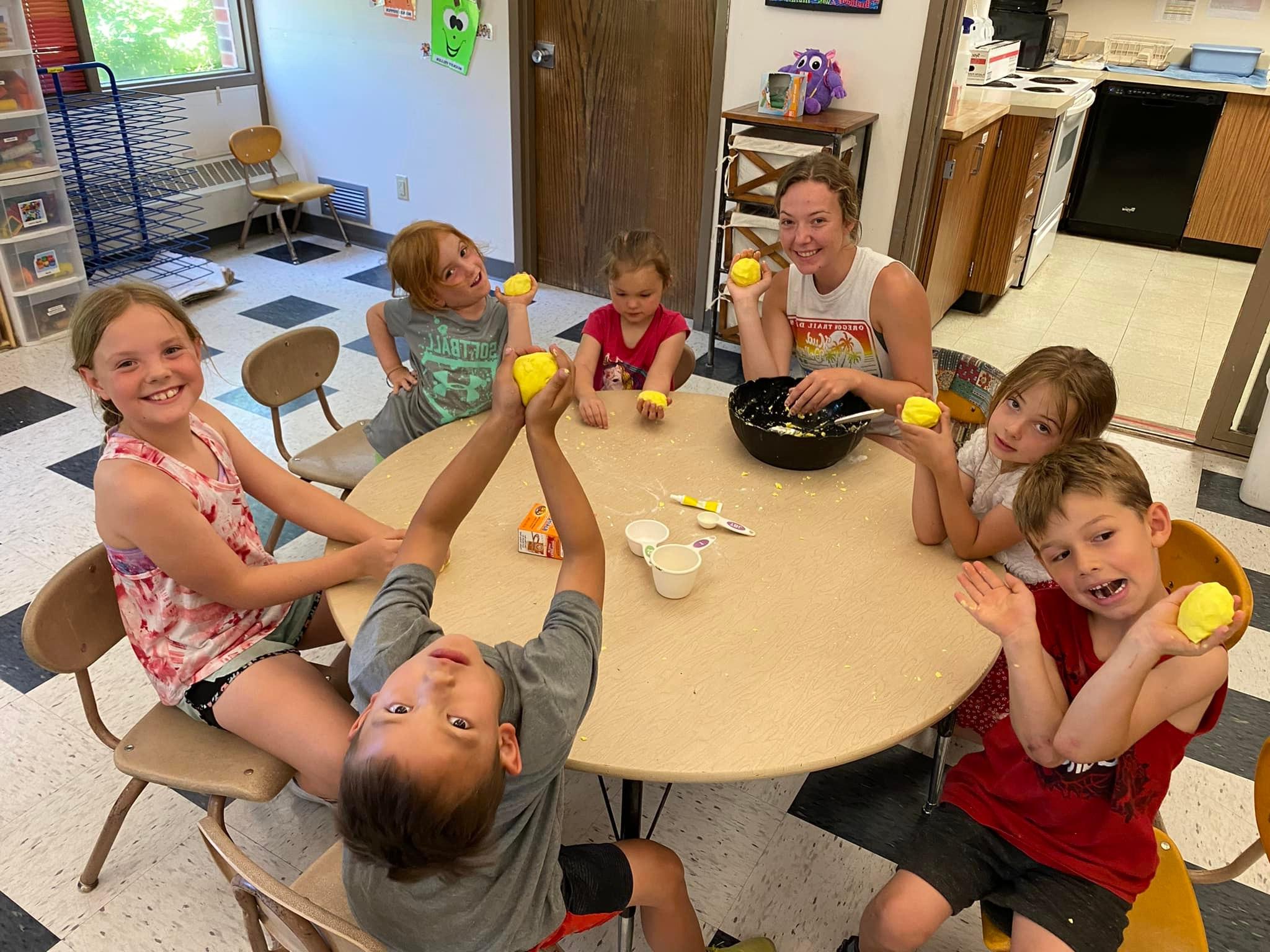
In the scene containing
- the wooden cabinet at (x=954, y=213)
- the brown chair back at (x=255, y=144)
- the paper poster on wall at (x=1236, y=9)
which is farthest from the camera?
the paper poster on wall at (x=1236, y=9)

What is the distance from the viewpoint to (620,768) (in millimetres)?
1087

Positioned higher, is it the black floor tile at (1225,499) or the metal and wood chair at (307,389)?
the metal and wood chair at (307,389)

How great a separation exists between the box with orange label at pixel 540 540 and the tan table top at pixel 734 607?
0.07ft

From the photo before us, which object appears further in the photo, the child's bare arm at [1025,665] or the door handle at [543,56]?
the door handle at [543,56]

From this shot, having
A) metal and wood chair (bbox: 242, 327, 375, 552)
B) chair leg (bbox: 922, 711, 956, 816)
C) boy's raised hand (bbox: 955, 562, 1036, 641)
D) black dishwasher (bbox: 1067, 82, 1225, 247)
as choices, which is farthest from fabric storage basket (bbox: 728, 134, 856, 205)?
black dishwasher (bbox: 1067, 82, 1225, 247)

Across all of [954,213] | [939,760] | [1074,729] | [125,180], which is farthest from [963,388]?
[125,180]

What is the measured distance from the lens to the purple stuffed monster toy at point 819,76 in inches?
130

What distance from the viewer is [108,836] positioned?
1.57 metres

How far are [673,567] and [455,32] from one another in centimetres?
369

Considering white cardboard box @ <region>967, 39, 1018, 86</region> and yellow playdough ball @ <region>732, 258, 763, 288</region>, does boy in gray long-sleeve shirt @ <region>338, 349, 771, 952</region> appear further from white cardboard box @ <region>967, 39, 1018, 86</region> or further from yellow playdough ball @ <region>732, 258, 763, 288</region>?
white cardboard box @ <region>967, 39, 1018, 86</region>

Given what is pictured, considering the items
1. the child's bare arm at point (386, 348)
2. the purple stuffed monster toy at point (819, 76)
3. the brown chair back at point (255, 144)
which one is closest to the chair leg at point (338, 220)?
the brown chair back at point (255, 144)

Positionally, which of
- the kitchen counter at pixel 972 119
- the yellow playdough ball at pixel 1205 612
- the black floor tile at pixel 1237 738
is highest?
the kitchen counter at pixel 972 119

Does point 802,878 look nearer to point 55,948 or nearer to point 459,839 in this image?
point 459,839

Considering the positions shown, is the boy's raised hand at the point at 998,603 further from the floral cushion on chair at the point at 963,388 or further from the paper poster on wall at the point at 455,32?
the paper poster on wall at the point at 455,32
